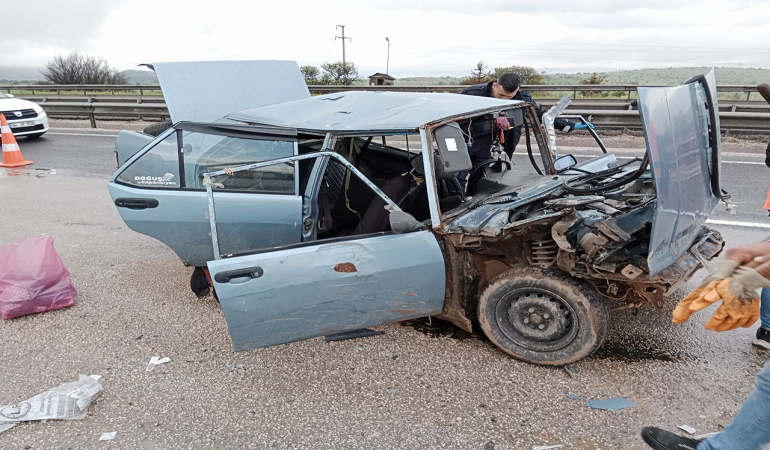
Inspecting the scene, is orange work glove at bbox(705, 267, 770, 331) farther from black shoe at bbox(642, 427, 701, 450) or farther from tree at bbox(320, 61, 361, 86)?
tree at bbox(320, 61, 361, 86)

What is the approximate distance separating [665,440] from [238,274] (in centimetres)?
223

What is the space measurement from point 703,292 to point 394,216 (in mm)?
1552

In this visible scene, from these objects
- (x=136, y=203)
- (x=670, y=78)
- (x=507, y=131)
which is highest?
(x=507, y=131)

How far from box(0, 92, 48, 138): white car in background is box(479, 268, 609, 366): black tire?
12.4 m

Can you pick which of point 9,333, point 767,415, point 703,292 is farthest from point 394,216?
point 9,333

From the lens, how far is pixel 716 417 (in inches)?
100

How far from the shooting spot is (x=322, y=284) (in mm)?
2809

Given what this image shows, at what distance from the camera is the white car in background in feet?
37.0

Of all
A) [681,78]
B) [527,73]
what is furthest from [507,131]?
[681,78]

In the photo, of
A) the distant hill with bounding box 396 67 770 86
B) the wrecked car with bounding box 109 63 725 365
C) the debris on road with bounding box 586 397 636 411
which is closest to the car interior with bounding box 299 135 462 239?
the wrecked car with bounding box 109 63 725 365

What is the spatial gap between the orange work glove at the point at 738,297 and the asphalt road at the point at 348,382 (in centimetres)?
84

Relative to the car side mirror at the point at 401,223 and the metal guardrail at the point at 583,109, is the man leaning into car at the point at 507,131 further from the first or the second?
the metal guardrail at the point at 583,109

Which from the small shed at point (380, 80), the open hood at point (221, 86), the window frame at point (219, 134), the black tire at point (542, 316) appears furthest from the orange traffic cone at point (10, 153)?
the small shed at point (380, 80)

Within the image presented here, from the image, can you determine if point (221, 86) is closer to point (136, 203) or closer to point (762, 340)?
point (136, 203)
